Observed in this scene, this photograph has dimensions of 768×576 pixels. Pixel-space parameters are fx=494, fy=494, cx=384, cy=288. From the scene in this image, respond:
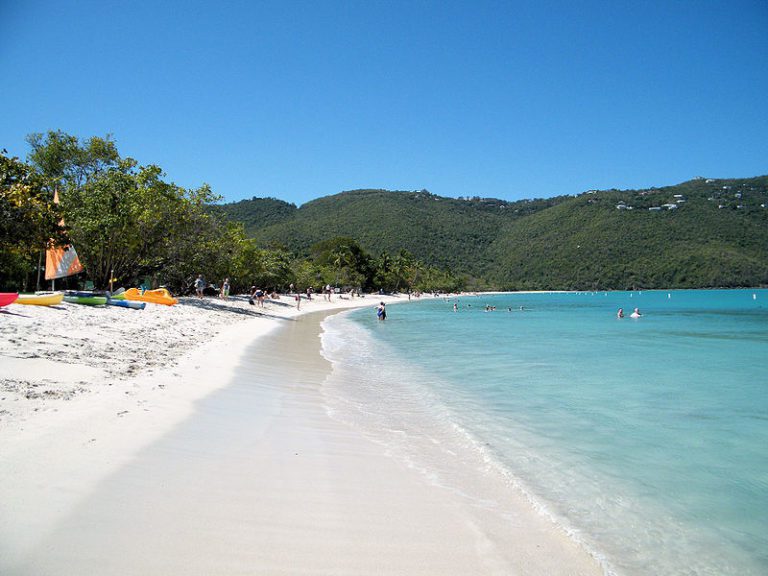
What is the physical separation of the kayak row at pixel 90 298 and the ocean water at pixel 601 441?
8.05 m

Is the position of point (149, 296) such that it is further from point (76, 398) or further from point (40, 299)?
point (76, 398)

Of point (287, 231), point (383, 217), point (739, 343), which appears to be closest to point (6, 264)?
point (739, 343)

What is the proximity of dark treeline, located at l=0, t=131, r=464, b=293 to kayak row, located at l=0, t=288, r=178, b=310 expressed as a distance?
1.84 metres

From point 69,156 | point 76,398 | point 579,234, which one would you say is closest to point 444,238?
point 579,234

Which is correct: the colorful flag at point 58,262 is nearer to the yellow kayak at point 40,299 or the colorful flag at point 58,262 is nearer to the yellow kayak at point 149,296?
the yellow kayak at point 149,296

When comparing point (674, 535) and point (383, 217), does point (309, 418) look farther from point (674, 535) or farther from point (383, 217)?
point (383, 217)

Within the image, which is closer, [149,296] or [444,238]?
[149,296]

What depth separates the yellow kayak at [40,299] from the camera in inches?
518

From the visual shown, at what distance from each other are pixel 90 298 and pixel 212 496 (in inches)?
598

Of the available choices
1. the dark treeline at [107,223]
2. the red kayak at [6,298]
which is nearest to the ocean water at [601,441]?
the red kayak at [6,298]

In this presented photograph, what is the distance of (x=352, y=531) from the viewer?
3250mm

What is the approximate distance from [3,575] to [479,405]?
632cm

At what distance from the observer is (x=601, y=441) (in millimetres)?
5965

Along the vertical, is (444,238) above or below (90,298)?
above
